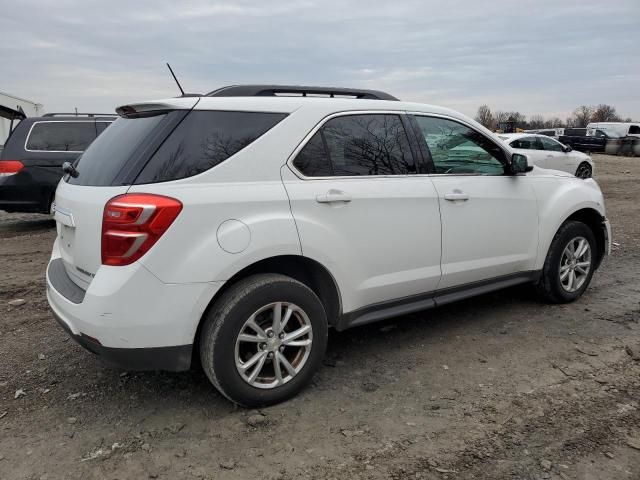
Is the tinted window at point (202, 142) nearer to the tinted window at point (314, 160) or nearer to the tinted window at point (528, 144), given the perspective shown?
the tinted window at point (314, 160)

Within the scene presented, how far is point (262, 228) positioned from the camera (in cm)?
292

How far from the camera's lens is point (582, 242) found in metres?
4.81

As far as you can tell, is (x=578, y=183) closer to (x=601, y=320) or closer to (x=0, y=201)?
(x=601, y=320)

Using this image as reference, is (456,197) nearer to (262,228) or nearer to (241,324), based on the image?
(262,228)

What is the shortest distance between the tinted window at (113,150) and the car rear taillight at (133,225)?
0.96 ft

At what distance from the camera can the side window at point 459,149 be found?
3881 mm

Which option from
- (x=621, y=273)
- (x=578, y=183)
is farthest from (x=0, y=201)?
(x=621, y=273)

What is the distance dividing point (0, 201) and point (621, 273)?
851 cm

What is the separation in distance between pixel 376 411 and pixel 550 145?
48.7ft

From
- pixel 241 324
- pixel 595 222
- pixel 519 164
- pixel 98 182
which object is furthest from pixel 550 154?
pixel 98 182

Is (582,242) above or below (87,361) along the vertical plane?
above

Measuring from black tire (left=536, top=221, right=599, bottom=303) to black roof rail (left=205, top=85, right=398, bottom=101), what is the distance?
6.42 ft

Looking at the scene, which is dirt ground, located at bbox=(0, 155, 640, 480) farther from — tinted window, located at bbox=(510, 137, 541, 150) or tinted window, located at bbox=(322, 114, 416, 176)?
tinted window, located at bbox=(510, 137, 541, 150)

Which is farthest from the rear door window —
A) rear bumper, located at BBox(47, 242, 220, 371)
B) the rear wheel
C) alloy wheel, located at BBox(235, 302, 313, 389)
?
the rear wheel
